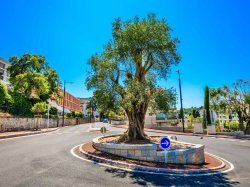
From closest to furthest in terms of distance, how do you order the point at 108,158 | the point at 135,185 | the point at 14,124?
the point at 135,185 → the point at 108,158 → the point at 14,124

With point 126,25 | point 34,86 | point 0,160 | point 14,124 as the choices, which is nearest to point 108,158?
point 0,160

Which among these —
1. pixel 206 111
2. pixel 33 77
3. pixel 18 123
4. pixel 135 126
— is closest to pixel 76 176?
pixel 135 126

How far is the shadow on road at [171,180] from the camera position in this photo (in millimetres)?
9827

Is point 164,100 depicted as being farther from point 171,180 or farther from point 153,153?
point 171,180

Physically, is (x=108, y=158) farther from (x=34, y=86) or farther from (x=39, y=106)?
(x=34, y=86)

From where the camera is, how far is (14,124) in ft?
105

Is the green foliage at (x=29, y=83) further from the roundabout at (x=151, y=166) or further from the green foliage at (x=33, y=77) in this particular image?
the roundabout at (x=151, y=166)

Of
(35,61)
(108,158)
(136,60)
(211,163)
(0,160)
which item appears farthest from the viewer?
(35,61)

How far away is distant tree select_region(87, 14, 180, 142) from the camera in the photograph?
1539 cm

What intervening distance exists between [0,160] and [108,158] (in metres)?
5.25

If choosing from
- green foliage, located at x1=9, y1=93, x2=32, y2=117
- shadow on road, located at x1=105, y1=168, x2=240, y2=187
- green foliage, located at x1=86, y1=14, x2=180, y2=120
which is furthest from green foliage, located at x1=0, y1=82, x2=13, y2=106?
shadow on road, located at x1=105, y1=168, x2=240, y2=187

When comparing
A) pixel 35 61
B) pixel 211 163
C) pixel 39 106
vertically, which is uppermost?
pixel 35 61

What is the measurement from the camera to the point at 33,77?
45969 mm

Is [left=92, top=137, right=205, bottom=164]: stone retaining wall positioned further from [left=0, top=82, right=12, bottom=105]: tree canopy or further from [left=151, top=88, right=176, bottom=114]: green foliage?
[left=0, top=82, right=12, bottom=105]: tree canopy
